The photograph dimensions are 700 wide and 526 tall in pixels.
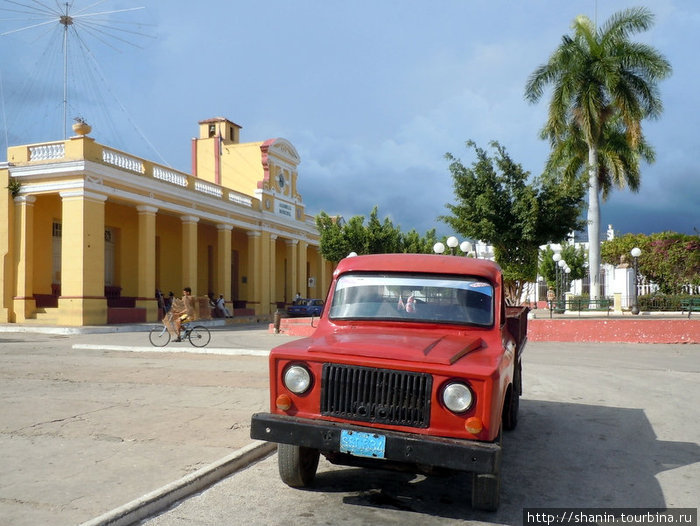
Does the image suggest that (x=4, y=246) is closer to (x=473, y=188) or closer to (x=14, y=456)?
(x=473, y=188)

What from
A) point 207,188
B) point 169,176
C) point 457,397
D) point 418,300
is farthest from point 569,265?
point 457,397

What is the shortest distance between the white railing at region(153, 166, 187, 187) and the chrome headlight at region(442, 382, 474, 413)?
24.9 metres

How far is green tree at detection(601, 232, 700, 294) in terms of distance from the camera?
44844 mm

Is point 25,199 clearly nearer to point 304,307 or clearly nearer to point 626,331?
point 304,307

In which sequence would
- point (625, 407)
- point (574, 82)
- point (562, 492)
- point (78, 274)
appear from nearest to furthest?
point (562, 492) < point (625, 407) < point (78, 274) < point (574, 82)

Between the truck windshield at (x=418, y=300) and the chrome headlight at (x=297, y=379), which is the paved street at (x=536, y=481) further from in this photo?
the truck windshield at (x=418, y=300)

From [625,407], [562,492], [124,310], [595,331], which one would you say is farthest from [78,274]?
[562,492]

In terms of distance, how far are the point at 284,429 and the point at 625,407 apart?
5954 mm

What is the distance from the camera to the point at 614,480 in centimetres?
521

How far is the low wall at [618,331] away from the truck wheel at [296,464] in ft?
50.3

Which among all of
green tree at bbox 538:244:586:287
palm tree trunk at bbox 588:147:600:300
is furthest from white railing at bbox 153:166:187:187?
green tree at bbox 538:244:586:287

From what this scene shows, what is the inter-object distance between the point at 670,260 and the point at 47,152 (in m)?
41.1

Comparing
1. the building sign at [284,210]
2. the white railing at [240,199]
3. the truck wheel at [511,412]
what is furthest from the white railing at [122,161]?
the truck wheel at [511,412]

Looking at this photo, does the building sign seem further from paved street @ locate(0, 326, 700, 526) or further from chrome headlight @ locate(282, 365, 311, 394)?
chrome headlight @ locate(282, 365, 311, 394)
